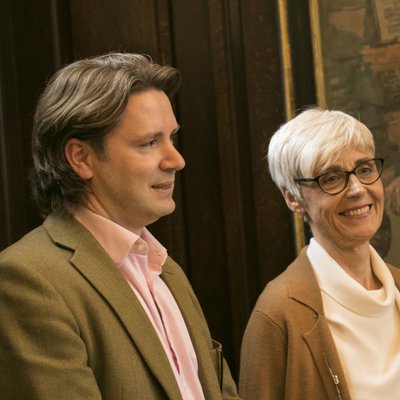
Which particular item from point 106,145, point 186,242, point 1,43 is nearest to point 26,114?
point 1,43

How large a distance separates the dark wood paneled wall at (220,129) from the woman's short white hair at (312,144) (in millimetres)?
817

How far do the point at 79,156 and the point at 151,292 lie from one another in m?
0.41

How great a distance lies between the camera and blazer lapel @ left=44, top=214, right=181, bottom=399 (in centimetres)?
236

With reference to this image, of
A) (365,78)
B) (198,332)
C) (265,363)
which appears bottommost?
(265,363)

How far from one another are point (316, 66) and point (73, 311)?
6.80 ft

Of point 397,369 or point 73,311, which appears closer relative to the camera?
point 73,311

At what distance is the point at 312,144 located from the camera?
10.0 feet

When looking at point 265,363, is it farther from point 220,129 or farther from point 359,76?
point 359,76

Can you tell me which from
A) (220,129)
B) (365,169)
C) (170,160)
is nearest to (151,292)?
(170,160)

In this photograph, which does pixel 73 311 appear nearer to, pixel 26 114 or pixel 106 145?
pixel 106 145

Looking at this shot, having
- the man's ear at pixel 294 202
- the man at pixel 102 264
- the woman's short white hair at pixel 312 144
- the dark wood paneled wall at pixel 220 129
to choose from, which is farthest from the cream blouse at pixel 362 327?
the dark wood paneled wall at pixel 220 129

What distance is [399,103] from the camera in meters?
4.02

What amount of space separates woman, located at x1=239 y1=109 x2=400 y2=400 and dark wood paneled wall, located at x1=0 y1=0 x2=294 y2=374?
2.66 ft

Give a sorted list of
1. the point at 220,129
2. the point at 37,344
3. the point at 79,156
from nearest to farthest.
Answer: the point at 37,344, the point at 79,156, the point at 220,129
